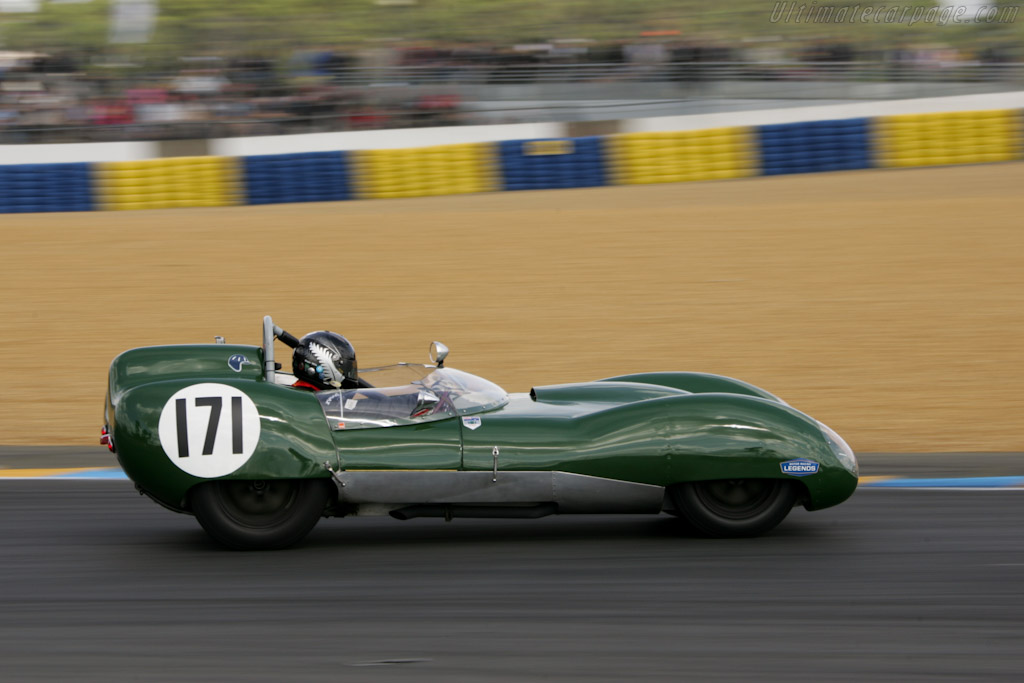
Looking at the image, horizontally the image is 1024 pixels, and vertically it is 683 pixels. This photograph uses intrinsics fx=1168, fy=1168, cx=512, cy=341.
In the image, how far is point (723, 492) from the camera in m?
5.17

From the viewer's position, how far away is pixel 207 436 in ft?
16.0

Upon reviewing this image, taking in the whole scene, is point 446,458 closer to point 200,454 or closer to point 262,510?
point 262,510

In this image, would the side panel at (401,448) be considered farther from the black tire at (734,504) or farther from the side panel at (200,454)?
the black tire at (734,504)

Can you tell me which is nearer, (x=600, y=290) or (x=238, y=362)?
(x=238, y=362)

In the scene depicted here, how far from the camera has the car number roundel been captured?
16.0 feet

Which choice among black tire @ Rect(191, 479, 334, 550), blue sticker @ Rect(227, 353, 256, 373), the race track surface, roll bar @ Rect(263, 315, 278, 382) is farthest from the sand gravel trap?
black tire @ Rect(191, 479, 334, 550)

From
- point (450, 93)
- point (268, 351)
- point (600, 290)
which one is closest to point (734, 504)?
point (268, 351)

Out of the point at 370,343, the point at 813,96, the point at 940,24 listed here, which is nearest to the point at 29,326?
the point at 370,343

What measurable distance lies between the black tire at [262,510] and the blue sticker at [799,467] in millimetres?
1953

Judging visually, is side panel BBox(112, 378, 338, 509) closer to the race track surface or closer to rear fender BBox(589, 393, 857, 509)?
the race track surface

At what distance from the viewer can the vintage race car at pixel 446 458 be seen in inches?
193

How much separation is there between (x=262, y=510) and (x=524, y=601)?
1316 mm

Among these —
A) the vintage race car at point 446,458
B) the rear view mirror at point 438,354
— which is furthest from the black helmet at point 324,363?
the rear view mirror at point 438,354

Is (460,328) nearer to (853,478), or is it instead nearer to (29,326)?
(29,326)
